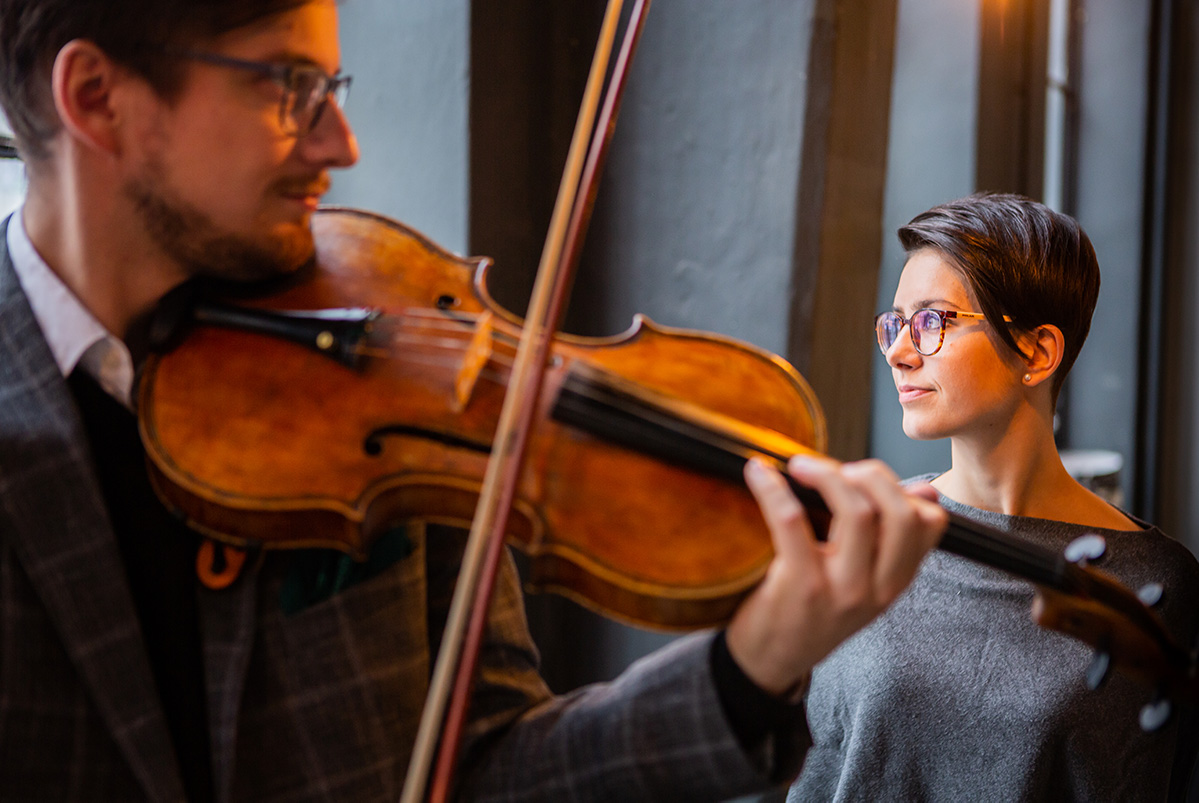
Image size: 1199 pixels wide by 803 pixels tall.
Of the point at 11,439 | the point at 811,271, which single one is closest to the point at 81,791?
the point at 11,439

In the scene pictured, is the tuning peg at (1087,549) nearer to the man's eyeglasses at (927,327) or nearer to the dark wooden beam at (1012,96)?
the man's eyeglasses at (927,327)

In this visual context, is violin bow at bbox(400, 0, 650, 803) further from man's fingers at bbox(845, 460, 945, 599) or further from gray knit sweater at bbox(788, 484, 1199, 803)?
gray knit sweater at bbox(788, 484, 1199, 803)

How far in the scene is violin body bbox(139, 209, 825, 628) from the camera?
688 mm

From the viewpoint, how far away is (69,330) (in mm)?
752

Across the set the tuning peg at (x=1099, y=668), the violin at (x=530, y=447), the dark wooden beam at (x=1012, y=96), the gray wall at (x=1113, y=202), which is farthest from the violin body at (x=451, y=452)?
the gray wall at (x=1113, y=202)

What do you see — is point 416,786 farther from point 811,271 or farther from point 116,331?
point 811,271

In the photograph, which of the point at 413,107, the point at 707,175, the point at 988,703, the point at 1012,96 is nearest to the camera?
the point at 988,703

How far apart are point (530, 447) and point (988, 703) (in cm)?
85

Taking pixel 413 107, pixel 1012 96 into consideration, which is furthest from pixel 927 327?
pixel 1012 96

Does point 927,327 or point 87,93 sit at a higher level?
point 87,93

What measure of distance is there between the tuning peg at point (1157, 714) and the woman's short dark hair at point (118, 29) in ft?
3.24

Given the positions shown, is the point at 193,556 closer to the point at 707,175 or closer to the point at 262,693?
the point at 262,693

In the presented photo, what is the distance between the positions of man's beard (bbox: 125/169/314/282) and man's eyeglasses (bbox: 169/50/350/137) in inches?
3.5

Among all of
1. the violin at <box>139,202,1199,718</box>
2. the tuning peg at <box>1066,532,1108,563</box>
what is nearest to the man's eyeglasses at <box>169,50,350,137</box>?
the violin at <box>139,202,1199,718</box>
